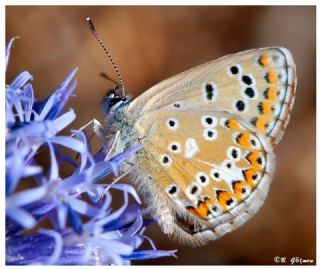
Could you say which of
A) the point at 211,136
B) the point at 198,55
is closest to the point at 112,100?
the point at 211,136

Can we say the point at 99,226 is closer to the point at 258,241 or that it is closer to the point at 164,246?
the point at 164,246

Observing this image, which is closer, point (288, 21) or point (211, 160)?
point (211, 160)

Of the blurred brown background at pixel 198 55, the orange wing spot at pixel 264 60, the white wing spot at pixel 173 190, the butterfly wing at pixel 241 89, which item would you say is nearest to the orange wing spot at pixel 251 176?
the butterfly wing at pixel 241 89

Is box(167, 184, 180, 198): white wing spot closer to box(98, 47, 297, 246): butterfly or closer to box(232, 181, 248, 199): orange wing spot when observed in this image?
box(98, 47, 297, 246): butterfly

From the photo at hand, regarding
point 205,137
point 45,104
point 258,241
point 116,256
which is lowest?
point 258,241

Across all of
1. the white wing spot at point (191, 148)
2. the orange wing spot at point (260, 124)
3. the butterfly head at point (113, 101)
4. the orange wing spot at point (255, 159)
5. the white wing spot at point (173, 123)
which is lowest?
the orange wing spot at point (255, 159)

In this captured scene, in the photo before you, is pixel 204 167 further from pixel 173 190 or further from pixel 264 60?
pixel 264 60

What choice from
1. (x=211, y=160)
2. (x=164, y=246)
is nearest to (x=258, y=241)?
(x=164, y=246)

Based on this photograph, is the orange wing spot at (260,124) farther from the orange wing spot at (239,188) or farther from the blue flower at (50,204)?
the blue flower at (50,204)
